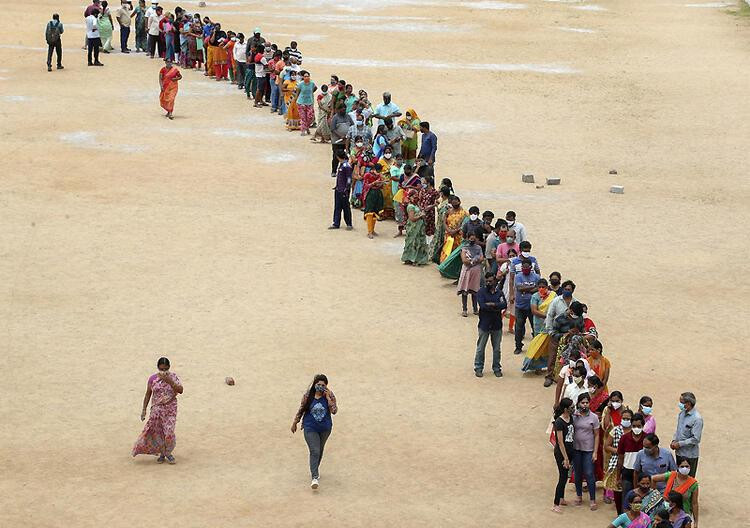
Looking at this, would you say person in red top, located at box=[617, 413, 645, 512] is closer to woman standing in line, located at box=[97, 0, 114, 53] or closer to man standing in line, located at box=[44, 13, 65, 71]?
man standing in line, located at box=[44, 13, 65, 71]

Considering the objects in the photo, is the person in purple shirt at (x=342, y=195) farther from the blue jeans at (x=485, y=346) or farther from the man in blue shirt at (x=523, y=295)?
the blue jeans at (x=485, y=346)

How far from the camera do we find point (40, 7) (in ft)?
151

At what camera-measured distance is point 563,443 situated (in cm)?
1396

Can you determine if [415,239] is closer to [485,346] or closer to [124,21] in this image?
[485,346]

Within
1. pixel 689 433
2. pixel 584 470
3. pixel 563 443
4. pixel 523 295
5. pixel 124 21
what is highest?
pixel 124 21

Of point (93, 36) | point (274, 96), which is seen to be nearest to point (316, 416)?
point (274, 96)

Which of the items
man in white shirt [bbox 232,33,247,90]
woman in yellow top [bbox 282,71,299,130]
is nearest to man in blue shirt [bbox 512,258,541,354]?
woman in yellow top [bbox 282,71,299,130]

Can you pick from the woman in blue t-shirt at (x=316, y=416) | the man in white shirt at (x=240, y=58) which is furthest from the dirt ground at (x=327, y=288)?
the man in white shirt at (x=240, y=58)

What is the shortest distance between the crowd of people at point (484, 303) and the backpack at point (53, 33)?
0.06 m

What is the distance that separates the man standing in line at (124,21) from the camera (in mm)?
39125

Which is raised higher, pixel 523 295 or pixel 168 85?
pixel 168 85

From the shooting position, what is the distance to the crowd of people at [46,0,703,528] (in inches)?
546

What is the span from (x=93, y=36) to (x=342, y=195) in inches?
617

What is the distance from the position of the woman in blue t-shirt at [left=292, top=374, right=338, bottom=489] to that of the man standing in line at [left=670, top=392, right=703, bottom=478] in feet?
11.5
